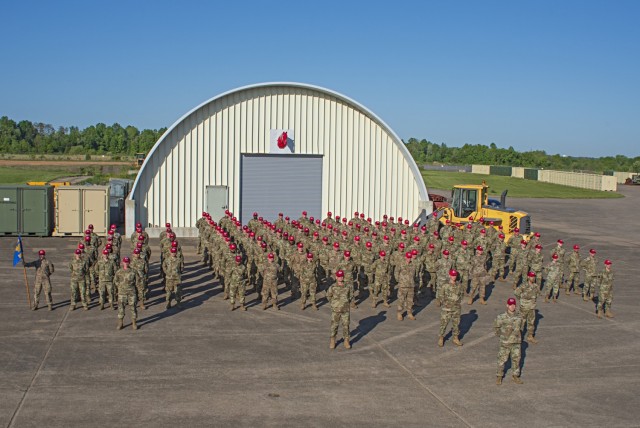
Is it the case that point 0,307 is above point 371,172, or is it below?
below

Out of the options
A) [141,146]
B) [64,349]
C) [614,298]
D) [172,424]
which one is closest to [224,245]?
[64,349]

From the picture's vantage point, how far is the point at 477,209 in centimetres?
2652

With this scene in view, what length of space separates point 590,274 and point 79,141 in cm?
11803

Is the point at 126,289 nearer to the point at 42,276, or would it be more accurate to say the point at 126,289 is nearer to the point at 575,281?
the point at 42,276

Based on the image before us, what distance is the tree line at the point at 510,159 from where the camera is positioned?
4875 inches

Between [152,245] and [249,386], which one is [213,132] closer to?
[152,245]

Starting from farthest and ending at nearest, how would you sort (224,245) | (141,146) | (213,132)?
(141,146), (213,132), (224,245)

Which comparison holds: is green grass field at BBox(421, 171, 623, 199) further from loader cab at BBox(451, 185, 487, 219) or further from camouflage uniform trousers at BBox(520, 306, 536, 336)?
camouflage uniform trousers at BBox(520, 306, 536, 336)

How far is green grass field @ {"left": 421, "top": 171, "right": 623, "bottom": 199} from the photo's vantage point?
64250 millimetres

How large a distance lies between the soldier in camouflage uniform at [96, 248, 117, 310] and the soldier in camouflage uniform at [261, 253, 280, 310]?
3.75 metres

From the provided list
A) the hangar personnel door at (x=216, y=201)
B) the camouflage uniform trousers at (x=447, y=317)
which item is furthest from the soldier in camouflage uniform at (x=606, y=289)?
the hangar personnel door at (x=216, y=201)

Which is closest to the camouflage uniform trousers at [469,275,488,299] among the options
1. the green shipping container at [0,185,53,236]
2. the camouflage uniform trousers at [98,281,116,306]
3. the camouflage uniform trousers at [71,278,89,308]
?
the camouflage uniform trousers at [98,281,116,306]

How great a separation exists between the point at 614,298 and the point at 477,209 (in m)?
7.98

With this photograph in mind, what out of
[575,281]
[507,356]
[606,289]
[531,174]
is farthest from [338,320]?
[531,174]
